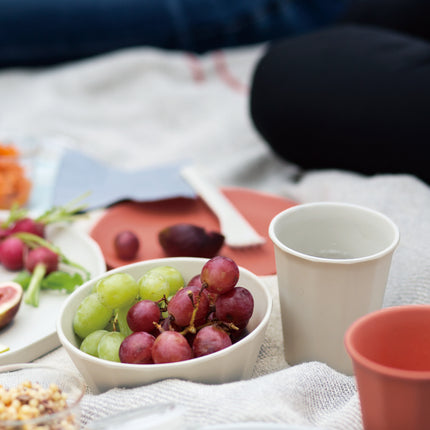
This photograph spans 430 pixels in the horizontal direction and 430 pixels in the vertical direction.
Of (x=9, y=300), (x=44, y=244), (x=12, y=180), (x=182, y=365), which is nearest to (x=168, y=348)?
(x=182, y=365)

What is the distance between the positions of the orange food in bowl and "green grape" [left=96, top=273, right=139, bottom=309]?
506 mm

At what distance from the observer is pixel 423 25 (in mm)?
1302

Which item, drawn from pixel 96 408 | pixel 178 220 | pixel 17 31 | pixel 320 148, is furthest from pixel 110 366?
pixel 17 31

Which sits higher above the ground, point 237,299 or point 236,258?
point 237,299

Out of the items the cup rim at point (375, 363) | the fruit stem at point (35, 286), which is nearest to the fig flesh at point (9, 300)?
the fruit stem at point (35, 286)

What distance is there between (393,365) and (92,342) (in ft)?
0.83

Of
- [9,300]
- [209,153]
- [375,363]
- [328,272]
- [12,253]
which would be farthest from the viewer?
[209,153]

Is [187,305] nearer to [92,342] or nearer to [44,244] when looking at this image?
[92,342]

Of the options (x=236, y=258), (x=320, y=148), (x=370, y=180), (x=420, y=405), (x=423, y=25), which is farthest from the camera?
(x=423, y=25)

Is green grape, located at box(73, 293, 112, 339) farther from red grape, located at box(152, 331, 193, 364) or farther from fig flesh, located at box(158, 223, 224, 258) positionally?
fig flesh, located at box(158, 223, 224, 258)

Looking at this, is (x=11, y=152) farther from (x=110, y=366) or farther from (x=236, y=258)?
(x=110, y=366)

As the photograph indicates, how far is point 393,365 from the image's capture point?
18.3 inches

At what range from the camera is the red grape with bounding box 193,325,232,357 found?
19.9 inches

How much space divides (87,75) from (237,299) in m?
1.22
